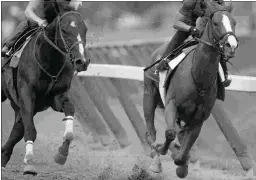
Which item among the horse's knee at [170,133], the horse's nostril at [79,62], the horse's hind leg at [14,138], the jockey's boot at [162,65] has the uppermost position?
the horse's nostril at [79,62]

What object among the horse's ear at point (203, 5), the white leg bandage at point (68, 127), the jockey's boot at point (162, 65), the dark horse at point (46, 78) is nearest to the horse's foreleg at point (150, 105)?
the jockey's boot at point (162, 65)

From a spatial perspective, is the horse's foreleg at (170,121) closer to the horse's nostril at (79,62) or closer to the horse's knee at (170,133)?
the horse's knee at (170,133)

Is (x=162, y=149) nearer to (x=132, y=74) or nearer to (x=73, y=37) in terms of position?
(x=73, y=37)

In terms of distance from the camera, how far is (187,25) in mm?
9023

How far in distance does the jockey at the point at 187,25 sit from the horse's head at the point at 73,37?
104 centimetres

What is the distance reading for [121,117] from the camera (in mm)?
13711

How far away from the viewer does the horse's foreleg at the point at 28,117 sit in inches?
347

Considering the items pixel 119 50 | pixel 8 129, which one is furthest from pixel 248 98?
pixel 8 129

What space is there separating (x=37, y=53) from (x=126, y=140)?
3.25m

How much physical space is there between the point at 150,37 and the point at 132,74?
10.9ft

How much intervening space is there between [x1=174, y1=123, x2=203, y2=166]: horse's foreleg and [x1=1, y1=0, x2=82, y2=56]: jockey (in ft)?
5.37

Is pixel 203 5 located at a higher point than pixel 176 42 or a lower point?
higher

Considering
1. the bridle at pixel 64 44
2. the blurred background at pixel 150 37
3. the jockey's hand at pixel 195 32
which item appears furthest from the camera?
the blurred background at pixel 150 37

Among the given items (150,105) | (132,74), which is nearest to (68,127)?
(150,105)
